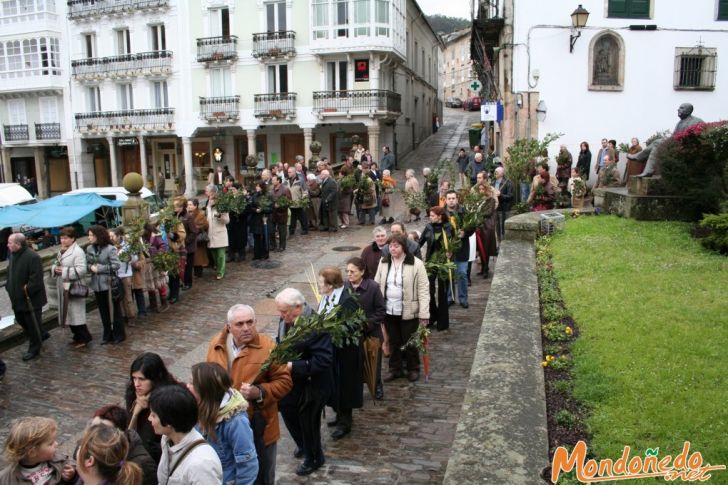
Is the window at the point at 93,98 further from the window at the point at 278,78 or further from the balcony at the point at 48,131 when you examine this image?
the window at the point at 278,78

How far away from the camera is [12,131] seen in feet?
138

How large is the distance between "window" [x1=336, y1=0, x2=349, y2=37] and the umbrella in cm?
2758

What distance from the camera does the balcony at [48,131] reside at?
1604 inches

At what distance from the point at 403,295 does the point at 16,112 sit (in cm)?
4358

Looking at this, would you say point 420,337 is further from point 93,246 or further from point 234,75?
point 234,75

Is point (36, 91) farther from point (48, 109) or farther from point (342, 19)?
point (342, 19)

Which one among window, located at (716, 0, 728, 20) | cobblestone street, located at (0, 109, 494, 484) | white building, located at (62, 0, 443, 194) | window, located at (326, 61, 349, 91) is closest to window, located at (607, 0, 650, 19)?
window, located at (716, 0, 728, 20)

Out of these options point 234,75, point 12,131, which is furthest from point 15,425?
point 12,131

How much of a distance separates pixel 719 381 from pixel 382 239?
428cm

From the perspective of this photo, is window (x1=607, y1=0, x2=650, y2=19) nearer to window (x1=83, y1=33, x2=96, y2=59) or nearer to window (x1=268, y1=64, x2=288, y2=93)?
window (x1=268, y1=64, x2=288, y2=93)

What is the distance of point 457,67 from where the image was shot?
9262 centimetres

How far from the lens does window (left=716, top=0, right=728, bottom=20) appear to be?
19.6m

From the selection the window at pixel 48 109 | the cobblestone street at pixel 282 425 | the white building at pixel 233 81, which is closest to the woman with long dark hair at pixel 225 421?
the cobblestone street at pixel 282 425

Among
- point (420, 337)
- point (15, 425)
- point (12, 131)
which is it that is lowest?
point (420, 337)
